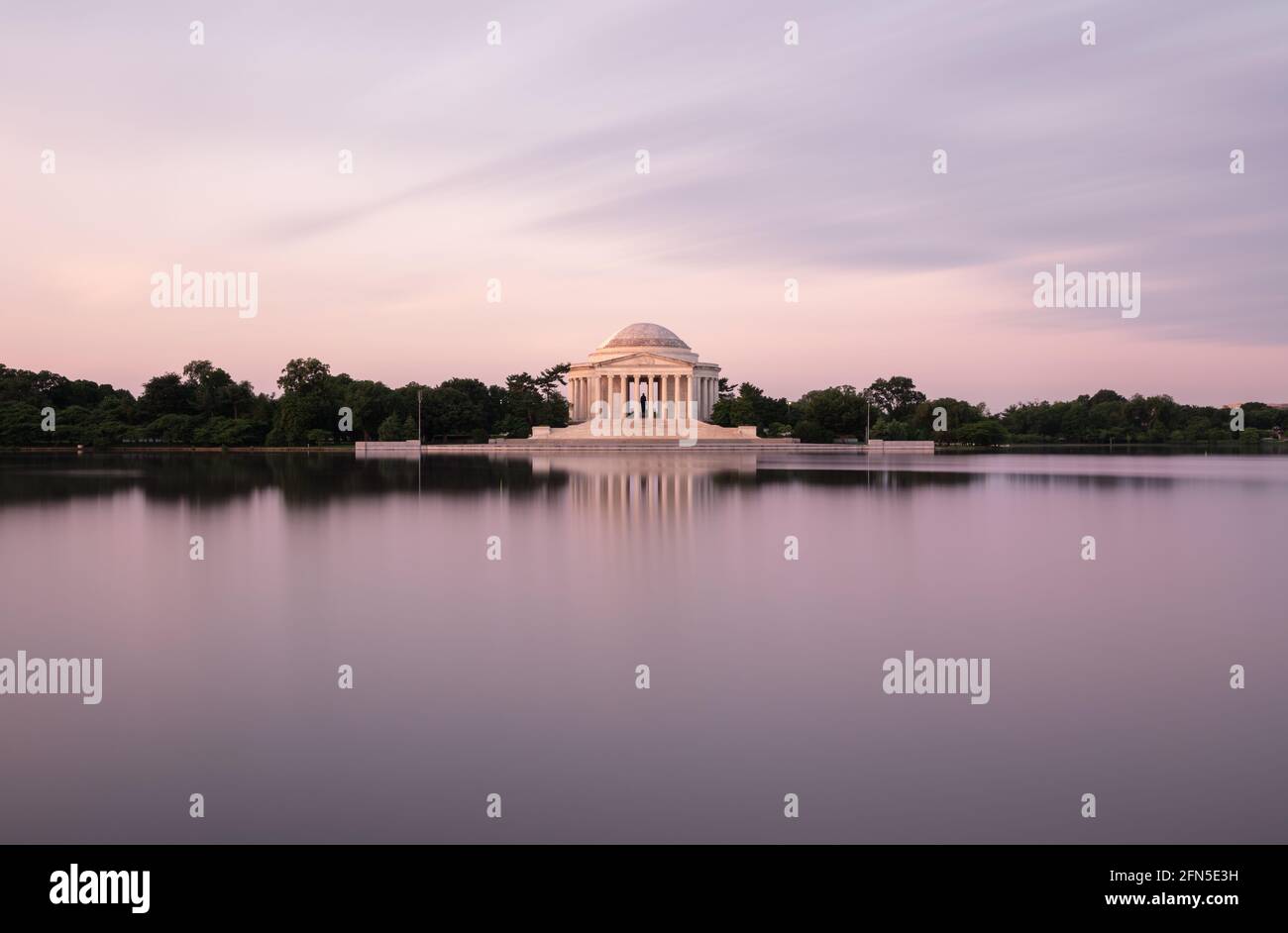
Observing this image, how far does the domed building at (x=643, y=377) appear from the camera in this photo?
110688 mm

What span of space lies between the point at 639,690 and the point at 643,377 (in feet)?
344

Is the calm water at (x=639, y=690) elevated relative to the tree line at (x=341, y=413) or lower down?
lower down

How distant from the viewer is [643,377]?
113125 mm

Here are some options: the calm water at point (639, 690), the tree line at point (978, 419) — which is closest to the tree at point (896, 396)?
the tree line at point (978, 419)

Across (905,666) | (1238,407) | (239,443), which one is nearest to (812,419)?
(239,443)

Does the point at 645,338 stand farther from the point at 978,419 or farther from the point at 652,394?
the point at 978,419

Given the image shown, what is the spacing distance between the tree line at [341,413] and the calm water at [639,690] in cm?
7035

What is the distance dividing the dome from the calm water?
94507mm

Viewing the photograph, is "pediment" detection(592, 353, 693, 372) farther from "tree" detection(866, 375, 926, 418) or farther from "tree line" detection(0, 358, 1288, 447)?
"tree" detection(866, 375, 926, 418)

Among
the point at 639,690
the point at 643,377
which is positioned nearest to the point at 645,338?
the point at 643,377
